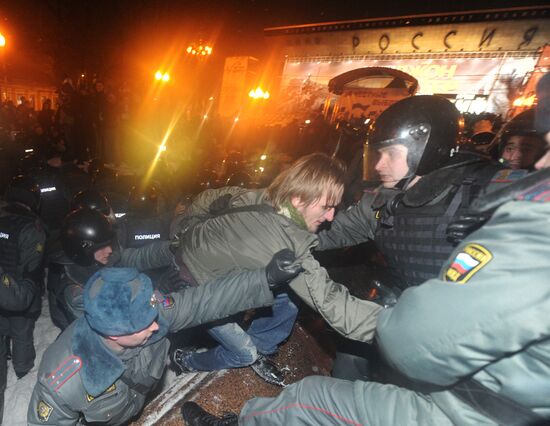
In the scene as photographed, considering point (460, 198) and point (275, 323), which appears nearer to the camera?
point (460, 198)

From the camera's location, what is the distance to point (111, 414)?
1.86m

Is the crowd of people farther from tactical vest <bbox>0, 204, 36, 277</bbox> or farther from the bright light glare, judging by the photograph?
the bright light glare

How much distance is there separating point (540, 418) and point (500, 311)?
500 mm

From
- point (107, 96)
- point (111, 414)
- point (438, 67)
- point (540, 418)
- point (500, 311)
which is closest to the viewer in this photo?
point (500, 311)

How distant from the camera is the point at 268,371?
3.21m

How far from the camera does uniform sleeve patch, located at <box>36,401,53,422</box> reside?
1644mm

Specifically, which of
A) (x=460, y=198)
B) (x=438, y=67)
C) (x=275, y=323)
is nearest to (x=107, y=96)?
(x=275, y=323)

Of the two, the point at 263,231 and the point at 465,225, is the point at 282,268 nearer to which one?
the point at 263,231

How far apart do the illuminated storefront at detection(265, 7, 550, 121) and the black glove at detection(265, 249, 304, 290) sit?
1176 centimetres

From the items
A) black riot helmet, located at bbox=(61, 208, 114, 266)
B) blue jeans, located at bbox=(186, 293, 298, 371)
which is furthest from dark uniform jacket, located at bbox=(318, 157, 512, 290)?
black riot helmet, located at bbox=(61, 208, 114, 266)

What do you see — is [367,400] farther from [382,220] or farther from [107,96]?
[107,96]

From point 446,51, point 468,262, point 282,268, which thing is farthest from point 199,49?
point 468,262

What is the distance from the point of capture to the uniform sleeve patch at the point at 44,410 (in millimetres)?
1644

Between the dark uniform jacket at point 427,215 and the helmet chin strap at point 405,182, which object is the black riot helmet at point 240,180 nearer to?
the helmet chin strap at point 405,182
